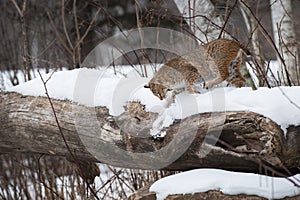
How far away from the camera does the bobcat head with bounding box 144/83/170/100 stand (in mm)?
3174

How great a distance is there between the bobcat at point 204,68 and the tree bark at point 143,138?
39 centimetres

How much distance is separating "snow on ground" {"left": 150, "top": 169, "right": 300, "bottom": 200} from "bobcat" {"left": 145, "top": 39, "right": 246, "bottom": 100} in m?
0.73

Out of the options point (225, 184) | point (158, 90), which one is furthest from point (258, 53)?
point (225, 184)

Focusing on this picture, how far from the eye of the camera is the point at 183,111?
2.91 metres

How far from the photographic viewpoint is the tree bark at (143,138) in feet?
8.67

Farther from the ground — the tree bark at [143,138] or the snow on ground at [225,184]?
the tree bark at [143,138]

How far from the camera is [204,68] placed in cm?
335

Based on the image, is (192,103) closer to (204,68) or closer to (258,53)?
(204,68)

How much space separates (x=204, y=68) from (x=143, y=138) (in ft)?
2.29

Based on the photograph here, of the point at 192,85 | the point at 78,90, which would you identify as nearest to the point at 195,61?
the point at 192,85

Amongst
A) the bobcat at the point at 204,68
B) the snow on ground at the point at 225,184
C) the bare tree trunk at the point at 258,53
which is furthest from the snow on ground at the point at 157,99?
the bare tree trunk at the point at 258,53

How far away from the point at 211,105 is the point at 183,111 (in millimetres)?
173

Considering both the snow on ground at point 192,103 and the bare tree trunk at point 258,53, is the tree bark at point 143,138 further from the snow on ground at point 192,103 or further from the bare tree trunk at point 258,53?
the bare tree trunk at point 258,53

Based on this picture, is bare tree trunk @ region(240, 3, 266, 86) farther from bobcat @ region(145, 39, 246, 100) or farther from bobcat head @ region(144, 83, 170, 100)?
bobcat head @ region(144, 83, 170, 100)
